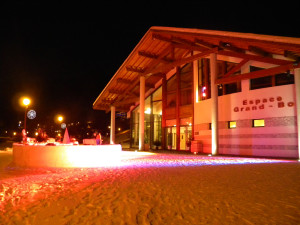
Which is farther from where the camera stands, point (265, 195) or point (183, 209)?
point (265, 195)

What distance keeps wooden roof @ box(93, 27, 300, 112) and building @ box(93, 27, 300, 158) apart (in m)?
0.05

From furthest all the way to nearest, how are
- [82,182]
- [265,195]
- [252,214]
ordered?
1. [82,182]
2. [265,195]
3. [252,214]

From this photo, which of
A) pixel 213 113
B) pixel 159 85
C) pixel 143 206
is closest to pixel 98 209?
pixel 143 206

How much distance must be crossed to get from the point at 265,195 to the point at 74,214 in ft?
13.1

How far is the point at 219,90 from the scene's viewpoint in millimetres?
19016

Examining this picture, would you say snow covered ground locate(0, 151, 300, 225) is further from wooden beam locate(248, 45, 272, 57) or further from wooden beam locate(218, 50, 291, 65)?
wooden beam locate(248, 45, 272, 57)

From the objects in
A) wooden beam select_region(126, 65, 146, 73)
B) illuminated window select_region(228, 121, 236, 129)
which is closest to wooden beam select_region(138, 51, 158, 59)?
wooden beam select_region(126, 65, 146, 73)

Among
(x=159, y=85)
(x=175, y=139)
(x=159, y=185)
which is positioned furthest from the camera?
(x=159, y=85)

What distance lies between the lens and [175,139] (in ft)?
78.6

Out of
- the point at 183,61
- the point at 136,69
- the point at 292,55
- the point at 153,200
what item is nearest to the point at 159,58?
the point at 136,69

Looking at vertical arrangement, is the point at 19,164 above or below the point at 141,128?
below

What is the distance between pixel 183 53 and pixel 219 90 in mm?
6563

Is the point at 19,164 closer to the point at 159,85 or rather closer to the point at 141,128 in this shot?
the point at 141,128

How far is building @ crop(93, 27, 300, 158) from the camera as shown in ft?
47.6
